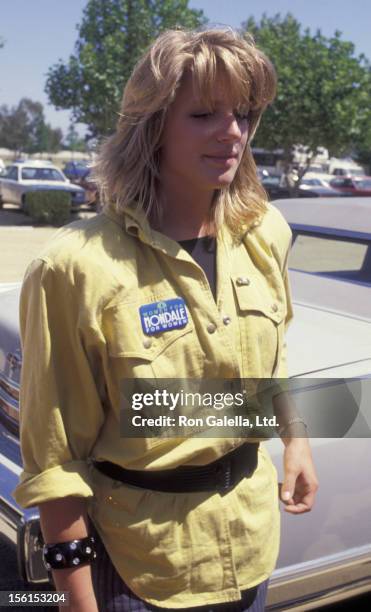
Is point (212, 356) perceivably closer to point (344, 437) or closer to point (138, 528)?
point (138, 528)

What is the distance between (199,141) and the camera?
1497mm

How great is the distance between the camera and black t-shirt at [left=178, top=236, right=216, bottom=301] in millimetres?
1540

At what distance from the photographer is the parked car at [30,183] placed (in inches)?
862

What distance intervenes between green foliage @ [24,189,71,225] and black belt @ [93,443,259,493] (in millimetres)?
18758

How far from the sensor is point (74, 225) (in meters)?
1.46

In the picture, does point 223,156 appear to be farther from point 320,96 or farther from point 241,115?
point 320,96

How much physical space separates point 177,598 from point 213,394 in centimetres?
38

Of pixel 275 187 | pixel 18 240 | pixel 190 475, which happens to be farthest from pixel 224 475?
pixel 275 187

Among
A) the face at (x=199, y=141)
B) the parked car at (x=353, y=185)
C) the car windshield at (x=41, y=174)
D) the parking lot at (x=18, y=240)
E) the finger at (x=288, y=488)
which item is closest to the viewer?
the face at (x=199, y=141)

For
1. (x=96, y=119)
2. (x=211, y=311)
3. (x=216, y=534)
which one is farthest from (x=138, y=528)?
(x=96, y=119)

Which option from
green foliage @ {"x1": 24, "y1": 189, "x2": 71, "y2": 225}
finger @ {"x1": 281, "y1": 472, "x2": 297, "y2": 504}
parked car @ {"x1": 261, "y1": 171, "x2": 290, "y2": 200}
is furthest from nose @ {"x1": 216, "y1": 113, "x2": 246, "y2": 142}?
parked car @ {"x1": 261, "y1": 171, "x2": 290, "y2": 200}

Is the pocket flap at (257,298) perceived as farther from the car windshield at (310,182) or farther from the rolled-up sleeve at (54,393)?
the car windshield at (310,182)

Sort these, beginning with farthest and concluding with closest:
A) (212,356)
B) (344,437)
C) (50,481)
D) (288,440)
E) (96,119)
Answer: (96,119)
(344,437)
(288,440)
(212,356)
(50,481)

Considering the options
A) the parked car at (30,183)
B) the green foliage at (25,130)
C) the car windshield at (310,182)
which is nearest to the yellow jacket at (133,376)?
the parked car at (30,183)
